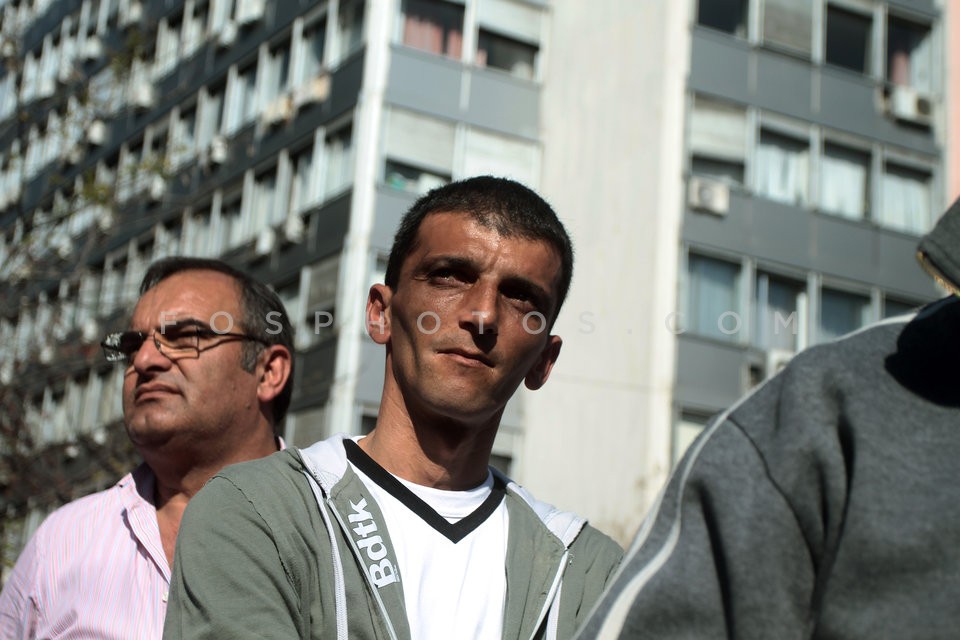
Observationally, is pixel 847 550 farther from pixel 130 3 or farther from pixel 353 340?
pixel 130 3

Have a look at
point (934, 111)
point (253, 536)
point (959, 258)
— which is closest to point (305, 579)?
point (253, 536)

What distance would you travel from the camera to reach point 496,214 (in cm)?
308

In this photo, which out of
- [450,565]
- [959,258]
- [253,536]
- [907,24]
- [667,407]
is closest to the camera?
[959,258]

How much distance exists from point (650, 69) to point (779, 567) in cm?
2442

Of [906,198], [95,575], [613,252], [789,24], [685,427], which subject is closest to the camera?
[95,575]

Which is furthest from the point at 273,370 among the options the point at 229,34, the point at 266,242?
the point at 229,34

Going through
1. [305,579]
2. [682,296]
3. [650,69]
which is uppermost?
[650,69]

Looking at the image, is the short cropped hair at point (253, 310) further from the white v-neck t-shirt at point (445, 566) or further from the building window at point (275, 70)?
the building window at point (275, 70)

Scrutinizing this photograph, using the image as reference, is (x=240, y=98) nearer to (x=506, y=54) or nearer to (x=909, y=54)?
(x=506, y=54)

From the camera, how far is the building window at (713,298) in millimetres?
24172

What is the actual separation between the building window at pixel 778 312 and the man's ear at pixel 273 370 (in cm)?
2045

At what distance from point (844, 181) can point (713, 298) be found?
3686 mm

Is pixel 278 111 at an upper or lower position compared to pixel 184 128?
lower

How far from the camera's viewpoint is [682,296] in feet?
79.3
